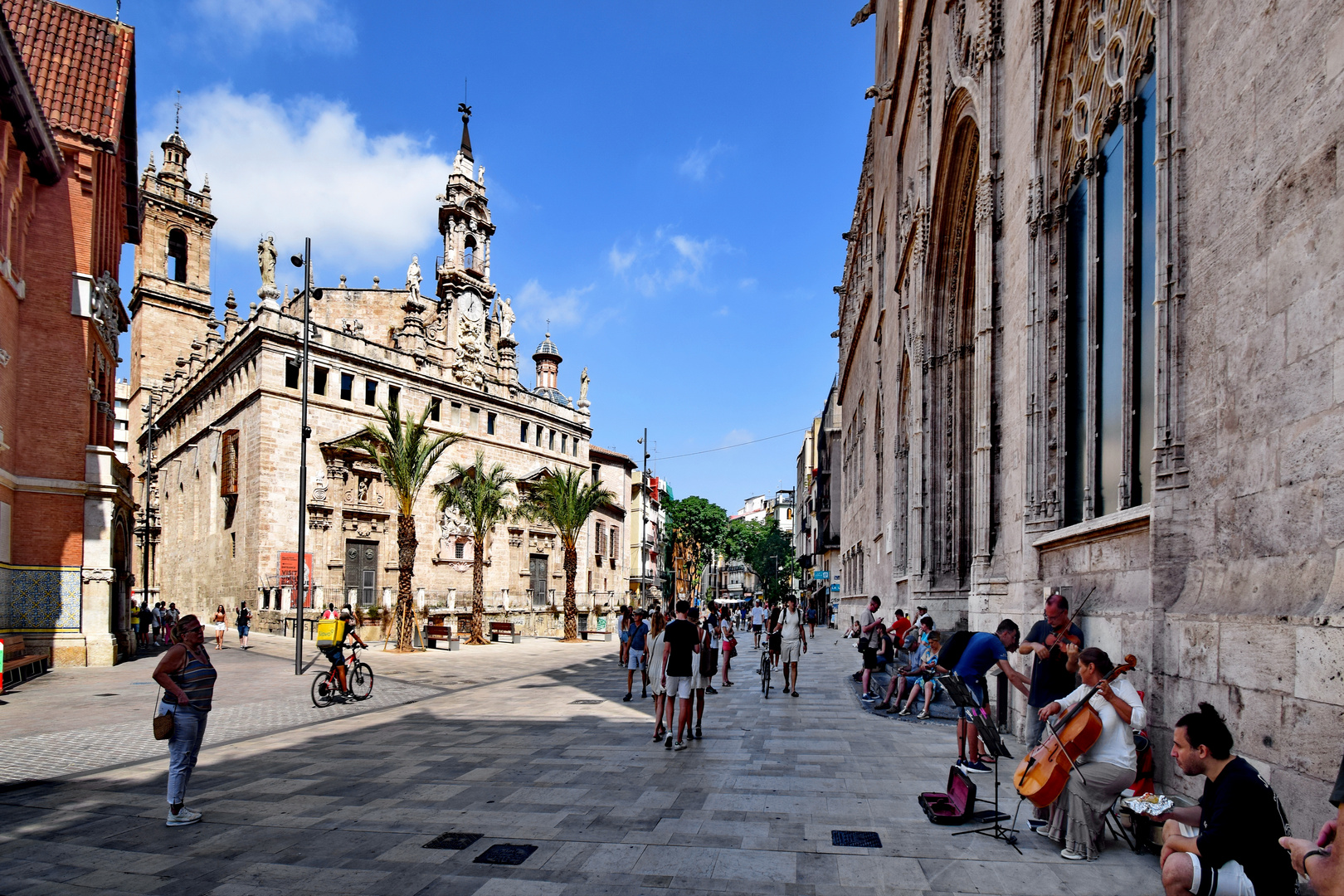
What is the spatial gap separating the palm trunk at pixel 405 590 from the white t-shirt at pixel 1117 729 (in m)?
25.9

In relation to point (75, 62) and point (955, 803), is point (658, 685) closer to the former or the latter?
point (955, 803)

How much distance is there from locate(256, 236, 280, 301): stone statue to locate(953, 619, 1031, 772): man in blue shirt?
37.7m

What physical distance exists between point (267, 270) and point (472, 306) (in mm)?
20513

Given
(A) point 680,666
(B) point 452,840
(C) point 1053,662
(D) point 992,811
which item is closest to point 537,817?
(B) point 452,840

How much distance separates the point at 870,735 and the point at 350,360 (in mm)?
37385

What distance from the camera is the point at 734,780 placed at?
27.2 ft

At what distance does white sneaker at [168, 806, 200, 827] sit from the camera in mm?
6977

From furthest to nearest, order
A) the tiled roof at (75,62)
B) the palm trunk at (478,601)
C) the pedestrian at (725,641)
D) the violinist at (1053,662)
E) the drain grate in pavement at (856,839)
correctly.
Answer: the palm trunk at (478,601) → the tiled roof at (75,62) → the pedestrian at (725,641) → the violinist at (1053,662) → the drain grate in pavement at (856,839)

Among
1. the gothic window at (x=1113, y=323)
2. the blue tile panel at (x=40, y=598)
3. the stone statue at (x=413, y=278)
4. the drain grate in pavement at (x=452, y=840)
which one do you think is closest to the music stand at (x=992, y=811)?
the gothic window at (x=1113, y=323)

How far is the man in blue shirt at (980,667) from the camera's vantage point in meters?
7.65

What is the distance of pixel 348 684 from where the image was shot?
1529 centimetres

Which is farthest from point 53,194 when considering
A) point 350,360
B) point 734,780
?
point 734,780

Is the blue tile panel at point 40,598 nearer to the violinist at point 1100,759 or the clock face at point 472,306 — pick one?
the violinist at point 1100,759

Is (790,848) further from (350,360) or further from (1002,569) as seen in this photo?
(350,360)
